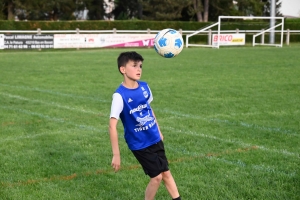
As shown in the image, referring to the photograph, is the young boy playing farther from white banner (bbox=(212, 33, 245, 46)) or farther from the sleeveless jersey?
white banner (bbox=(212, 33, 245, 46))

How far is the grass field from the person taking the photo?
5.96 m

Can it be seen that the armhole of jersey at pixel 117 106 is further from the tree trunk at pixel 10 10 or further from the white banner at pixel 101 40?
the tree trunk at pixel 10 10

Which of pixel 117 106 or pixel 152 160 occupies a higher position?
pixel 117 106

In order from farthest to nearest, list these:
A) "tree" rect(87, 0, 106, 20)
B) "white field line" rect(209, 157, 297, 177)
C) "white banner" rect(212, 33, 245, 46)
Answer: "tree" rect(87, 0, 106, 20)
"white banner" rect(212, 33, 245, 46)
"white field line" rect(209, 157, 297, 177)

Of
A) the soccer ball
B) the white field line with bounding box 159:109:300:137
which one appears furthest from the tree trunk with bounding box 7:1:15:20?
the soccer ball

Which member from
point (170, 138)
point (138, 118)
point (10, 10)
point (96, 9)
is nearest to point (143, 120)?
point (138, 118)

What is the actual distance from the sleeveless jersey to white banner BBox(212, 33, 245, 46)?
32.0m

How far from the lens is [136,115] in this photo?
4.82 metres

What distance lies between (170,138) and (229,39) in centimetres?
2972

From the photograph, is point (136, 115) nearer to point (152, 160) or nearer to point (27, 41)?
point (152, 160)

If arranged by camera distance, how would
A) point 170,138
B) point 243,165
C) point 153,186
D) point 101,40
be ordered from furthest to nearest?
point 101,40 < point 170,138 < point 243,165 < point 153,186

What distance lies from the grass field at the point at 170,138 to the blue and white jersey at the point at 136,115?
104cm

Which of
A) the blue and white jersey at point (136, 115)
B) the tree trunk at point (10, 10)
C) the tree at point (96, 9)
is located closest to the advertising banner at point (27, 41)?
the tree trunk at point (10, 10)

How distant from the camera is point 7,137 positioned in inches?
341
